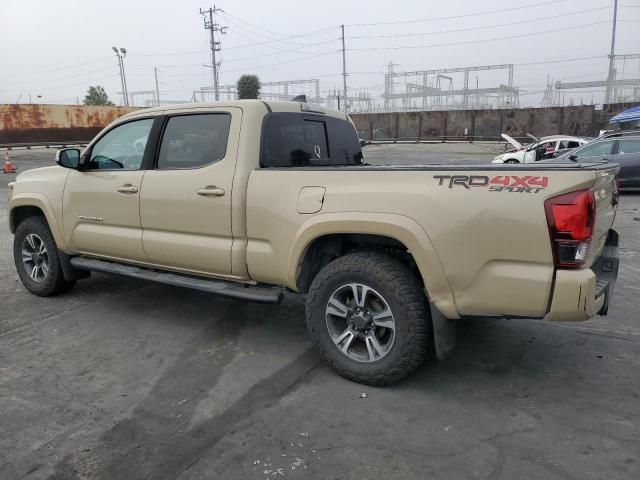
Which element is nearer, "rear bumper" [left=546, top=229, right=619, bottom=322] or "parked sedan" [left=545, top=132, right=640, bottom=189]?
"rear bumper" [left=546, top=229, right=619, bottom=322]

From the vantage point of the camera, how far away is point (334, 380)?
142 inches

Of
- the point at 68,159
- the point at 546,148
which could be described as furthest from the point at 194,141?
the point at 546,148

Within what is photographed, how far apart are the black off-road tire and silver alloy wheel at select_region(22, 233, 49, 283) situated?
0.11 feet

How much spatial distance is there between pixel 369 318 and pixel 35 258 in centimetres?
394

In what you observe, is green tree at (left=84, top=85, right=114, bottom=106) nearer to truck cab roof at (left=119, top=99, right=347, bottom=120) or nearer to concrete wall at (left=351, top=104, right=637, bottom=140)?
concrete wall at (left=351, top=104, right=637, bottom=140)

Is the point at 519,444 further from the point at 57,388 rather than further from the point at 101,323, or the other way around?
the point at 101,323

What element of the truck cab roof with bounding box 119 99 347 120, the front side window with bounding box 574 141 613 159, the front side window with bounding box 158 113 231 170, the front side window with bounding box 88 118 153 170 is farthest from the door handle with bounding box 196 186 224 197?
the front side window with bounding box 574 141 613 159

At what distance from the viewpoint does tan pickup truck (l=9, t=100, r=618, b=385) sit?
2840mm

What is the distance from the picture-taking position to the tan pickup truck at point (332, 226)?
2840mm

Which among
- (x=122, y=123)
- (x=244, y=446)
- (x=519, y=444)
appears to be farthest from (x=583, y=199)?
(x=122, y=123)

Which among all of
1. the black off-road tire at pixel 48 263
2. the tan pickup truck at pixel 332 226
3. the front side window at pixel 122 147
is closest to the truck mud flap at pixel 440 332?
the tan pickup truck at pixel 332 226

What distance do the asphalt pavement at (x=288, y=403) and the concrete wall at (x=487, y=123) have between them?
33182 millimetres

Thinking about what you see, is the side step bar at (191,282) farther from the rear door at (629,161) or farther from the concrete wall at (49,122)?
the concrete wall at (49,122)

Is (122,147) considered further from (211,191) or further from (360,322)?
(360,322)
